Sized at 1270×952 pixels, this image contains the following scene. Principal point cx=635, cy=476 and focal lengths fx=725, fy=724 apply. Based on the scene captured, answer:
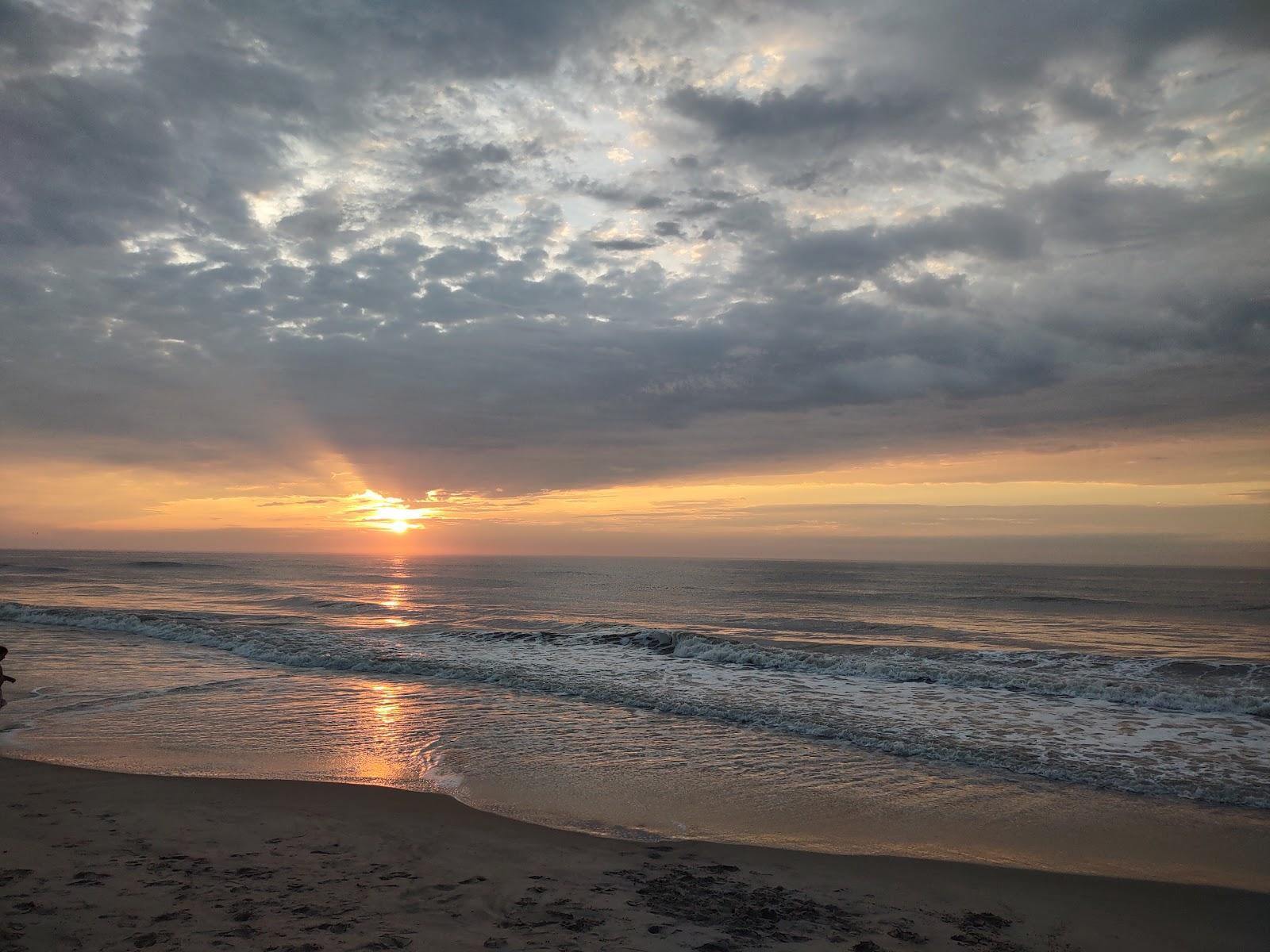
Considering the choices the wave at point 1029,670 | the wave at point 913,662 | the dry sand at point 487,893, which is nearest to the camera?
the dry sand at point 487,893

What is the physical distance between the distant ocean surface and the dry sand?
3.76 feet

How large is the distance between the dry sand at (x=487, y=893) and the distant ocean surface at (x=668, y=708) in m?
1.15

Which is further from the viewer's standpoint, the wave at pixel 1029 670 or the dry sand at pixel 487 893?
the wave at pixel 1029 670

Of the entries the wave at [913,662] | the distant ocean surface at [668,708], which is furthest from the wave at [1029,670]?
the distant ocean surface at [668,708]

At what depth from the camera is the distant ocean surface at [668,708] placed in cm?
1055

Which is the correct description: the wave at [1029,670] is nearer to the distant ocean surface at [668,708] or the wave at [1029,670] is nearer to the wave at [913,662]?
the wave at [913,662]

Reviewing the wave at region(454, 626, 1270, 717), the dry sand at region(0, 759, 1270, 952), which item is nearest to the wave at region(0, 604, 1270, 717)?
the wave at region(454, 626, 1270, 717)

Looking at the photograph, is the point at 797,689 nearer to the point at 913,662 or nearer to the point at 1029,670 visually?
the point at 913,662

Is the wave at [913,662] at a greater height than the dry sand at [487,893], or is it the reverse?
the dry sand at [487,893]

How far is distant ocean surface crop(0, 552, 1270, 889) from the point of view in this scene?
1055cm

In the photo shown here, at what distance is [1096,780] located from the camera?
1124cm

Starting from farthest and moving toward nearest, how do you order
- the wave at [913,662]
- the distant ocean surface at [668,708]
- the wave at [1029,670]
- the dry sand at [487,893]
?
the wave at [913,662]
the wave at [1029,670]
the distant ocean surface at [668,708]
the dry sand at [487,893]

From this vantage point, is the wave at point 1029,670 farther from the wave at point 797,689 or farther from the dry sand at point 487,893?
the dry sand at point 487,893

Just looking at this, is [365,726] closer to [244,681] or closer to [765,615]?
[244,681]
